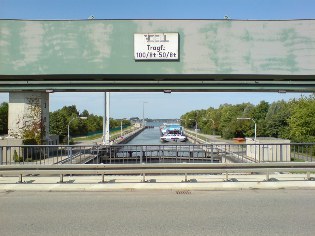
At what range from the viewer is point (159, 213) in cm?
698

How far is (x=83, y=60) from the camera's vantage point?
47.4ft

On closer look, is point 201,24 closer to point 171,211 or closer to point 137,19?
point 137,19

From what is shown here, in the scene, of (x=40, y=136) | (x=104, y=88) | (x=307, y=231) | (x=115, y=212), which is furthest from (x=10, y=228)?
(x=40, y=136)

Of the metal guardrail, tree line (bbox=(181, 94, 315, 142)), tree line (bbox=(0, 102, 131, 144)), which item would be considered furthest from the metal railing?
tree line (bbox=(0, 102, 131, 144))

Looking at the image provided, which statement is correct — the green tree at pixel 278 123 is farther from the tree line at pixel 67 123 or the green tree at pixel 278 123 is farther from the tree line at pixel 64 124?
the tree line at pixel 64 124

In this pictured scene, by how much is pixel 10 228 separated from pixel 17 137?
14661mm

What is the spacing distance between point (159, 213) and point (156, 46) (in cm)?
866

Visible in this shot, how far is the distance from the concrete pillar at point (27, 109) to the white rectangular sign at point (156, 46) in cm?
594

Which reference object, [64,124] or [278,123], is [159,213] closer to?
[64,124]

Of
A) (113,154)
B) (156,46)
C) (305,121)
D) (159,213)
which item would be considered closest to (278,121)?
(305,121)

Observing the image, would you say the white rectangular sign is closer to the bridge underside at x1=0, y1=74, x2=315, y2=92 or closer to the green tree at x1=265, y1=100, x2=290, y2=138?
the bridge underside at x1=0, y1=74, x2=315, y2=92

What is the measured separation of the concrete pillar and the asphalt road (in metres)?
9.37

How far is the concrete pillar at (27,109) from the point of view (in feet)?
58.2

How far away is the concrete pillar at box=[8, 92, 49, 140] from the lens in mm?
17750
